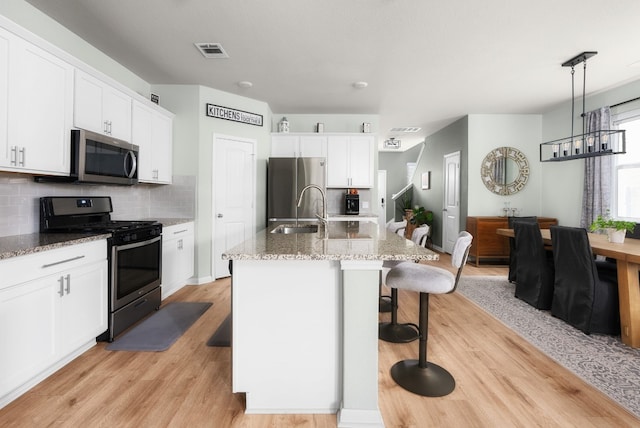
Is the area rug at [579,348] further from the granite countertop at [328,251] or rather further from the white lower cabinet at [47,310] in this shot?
the white lower cabinet at [47,310]

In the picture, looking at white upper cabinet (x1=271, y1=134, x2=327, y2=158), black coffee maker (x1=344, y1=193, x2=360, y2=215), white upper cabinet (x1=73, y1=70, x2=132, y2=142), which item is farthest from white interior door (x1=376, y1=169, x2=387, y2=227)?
white upper cabinet (x1=73, y1=70, x2=132, y2=142)

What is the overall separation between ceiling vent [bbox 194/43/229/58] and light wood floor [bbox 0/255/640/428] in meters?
2.71

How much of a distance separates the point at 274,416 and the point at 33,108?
97.6 inches

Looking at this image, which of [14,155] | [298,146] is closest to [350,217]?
[298,146]

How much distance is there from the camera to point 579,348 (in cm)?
249

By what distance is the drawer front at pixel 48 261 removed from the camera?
1.74m

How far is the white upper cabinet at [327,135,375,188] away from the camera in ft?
17.8

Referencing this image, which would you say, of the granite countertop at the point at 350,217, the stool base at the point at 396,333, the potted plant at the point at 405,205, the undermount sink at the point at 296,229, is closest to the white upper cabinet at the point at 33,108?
the undermount sink at the point at 296,229

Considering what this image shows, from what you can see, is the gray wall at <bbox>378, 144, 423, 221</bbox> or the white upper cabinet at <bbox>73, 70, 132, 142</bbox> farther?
the gray wall at <bbox>378, 144, 423, 221</bbox>

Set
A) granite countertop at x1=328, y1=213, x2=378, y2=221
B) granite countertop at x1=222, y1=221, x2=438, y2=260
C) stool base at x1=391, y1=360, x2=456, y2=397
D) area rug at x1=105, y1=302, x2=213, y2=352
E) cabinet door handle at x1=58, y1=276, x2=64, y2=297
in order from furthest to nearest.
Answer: granite countertop at x1=328, y1=213, x2=378, y2=221
area rug at x1=105, y1=302, x2=213, y2=352
cabinet door handle at x1=58, y1=276, x2=64, y2=297
stool base at x1=391, y1=360, x2=456, y2=397
granite countertop at x1=222, y1=221, x2=438, y2=260

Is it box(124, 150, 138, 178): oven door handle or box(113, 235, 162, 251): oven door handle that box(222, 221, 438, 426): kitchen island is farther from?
box(124, 150, 138, 178): oven door handle

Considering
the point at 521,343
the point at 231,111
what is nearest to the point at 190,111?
the point at 231,111

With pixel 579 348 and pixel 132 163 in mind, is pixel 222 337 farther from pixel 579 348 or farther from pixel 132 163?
pixel 579 348

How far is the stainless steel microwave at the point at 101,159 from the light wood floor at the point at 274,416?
1387 mm
